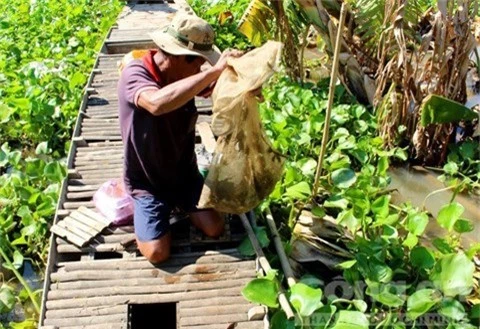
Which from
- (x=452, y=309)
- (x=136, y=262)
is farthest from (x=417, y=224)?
(x=136, y=262)

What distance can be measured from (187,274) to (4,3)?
21.4ft

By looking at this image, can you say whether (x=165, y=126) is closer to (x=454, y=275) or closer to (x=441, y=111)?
(x=454, y=275)

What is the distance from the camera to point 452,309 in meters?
2.65

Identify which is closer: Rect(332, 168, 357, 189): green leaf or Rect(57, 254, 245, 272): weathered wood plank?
Rect(57, 254, 245, 272): weathered wood plank

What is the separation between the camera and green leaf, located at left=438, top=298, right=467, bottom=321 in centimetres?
264

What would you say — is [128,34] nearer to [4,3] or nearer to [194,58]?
[4,3]

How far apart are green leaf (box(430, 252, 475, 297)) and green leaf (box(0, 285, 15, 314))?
6.85ft

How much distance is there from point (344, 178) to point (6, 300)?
Result: 198cm

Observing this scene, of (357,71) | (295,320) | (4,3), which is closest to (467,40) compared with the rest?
(357,71)

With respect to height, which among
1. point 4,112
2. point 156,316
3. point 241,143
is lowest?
point 4,112

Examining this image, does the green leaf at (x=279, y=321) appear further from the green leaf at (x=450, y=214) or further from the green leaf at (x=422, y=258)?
the green leaf at (x=450, y=214)

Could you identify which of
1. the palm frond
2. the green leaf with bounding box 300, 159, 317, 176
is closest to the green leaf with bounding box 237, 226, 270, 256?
the green leaf with bounding box 300, 159, 317, 176

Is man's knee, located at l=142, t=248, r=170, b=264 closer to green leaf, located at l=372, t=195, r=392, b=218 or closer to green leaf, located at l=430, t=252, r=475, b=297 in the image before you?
green leaf, located at l=372, t=195, r=392, b=218

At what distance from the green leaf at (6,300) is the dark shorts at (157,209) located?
72 cm
